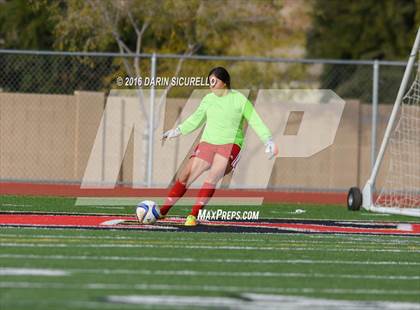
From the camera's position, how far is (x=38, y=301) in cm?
732

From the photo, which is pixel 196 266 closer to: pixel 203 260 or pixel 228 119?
pixel 203 260

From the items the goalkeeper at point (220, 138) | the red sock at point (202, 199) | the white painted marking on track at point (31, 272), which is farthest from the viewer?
the goalkeeper at point (220, 138)

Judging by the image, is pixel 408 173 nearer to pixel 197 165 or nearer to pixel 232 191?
pixel 232 191

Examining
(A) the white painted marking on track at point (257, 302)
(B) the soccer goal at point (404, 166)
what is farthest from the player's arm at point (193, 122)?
(A) the white painted marking on track at point (257, 302)

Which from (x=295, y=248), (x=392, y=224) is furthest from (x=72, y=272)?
(x=392, y=224)

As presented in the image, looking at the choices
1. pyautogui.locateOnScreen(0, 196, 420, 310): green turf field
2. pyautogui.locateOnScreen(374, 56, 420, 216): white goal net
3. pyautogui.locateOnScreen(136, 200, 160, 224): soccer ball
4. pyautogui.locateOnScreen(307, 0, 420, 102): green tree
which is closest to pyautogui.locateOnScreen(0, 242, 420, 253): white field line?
pyautogui.locateOnScreen(0, 196, 420, 310): green turf field

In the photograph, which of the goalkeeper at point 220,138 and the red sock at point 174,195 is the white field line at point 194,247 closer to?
the goalkeeper at point 220,138

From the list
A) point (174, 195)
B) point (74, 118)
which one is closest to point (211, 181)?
point (174, 195)

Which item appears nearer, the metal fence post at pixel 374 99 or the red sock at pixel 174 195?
the red sock at pixel 174 195

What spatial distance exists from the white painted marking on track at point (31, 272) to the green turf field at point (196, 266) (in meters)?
0.01

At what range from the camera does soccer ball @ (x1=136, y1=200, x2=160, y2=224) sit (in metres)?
12.6

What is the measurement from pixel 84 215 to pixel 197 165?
1.70 meters

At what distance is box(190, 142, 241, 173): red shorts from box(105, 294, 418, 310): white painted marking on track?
504 cm

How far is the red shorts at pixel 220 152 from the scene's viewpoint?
13.0 m
